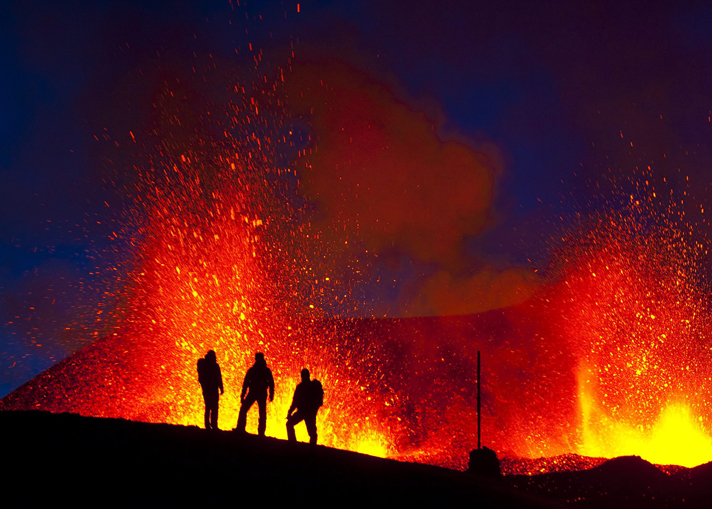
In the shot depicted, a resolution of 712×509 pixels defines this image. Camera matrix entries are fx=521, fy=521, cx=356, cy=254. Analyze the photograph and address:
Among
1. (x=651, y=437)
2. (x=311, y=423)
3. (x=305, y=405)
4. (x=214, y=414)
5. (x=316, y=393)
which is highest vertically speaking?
(x=651, y=437)

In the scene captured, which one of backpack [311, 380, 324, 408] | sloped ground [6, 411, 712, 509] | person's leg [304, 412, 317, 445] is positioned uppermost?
backpack [311, 380, 324, 408]

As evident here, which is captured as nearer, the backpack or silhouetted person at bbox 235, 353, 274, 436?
the backpack

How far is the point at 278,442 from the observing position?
9.54 meters

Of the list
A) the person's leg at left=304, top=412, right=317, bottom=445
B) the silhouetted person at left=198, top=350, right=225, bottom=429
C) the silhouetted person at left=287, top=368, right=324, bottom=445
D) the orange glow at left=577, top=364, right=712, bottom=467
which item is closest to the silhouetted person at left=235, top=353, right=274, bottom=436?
the silhouetted person at left=287, top=368, right=324, bottom=445

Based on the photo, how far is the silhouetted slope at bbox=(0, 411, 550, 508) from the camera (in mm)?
6125

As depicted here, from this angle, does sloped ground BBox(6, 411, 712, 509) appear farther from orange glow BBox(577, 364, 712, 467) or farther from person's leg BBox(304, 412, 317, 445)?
orange glow BBox(577, 364, 712, 467)

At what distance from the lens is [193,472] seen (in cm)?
710

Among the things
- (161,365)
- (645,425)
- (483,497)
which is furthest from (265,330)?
(161,365)

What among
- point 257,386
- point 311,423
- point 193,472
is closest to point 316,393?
point 311,423

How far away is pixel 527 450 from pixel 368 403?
1374 centimetres

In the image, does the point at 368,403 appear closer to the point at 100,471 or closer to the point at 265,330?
the point at 265,330

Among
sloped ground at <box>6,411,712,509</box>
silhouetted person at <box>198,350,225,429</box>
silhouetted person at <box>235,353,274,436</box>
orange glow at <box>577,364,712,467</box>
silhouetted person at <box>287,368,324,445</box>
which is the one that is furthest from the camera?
orange glow at <box>577,364,712,467</box>

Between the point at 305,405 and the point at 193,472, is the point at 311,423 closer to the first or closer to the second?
the point at 305,405

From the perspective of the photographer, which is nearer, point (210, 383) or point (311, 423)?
point (311, 423)
